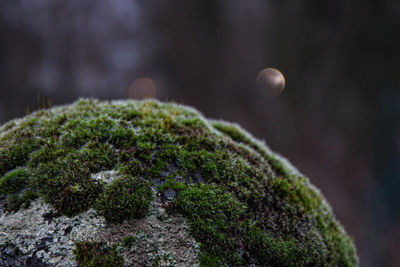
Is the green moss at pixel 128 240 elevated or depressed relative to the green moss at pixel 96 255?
elevated

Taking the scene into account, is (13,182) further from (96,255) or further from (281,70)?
(281,70)

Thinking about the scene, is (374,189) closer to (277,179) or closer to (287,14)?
(287,14)

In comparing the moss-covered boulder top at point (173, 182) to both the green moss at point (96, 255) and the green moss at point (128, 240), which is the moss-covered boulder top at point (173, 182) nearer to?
the green moss at point (96, 255)

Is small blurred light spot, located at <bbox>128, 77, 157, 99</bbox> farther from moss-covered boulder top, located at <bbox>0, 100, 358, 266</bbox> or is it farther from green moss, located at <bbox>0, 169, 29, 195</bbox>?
green moss, located at <bbox>0, 169, 29, 195</bbox>

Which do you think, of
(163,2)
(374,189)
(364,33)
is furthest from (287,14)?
(374,189)

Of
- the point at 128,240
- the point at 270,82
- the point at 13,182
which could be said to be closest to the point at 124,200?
the point at 128,240

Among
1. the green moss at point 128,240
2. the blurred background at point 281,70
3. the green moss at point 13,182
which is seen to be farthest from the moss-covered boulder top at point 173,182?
the blurred background at point 281,70

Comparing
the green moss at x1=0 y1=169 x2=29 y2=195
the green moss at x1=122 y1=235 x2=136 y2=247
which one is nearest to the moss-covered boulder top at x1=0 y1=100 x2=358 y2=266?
the green moss at x1=0 y1=169 x2=29 y2=195
